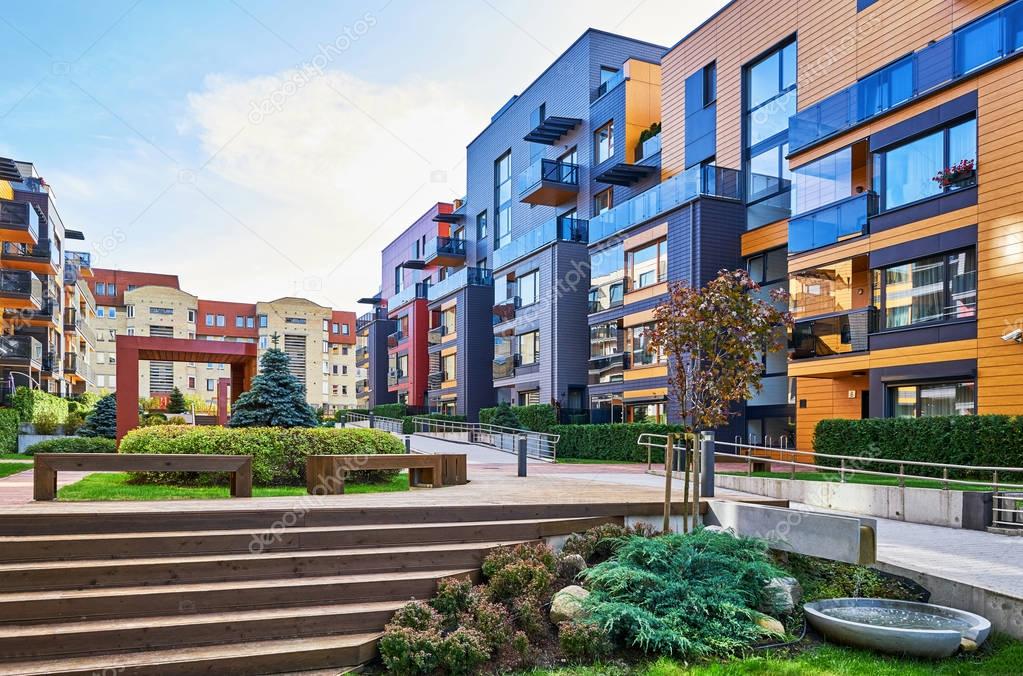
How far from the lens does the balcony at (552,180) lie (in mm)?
38719

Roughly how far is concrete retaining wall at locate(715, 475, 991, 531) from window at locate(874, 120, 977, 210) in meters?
8.71

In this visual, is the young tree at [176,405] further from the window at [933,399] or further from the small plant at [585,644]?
the small plant at [585,644]

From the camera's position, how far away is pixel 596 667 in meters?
7.09

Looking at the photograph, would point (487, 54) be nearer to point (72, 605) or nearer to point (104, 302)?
point (72, 605)

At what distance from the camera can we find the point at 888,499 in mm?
14734

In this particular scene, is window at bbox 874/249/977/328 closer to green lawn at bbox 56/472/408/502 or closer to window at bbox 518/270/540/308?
green lawn at bbox 56/472/408/502

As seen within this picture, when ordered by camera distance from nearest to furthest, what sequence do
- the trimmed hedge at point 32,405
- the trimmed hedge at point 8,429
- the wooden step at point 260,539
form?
the wooden step at point 260,539, the trimmed hedge at point 8,429, the trimmed hedge at point 32,405

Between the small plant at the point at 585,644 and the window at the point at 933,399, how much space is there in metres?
15.1

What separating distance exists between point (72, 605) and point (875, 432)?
686 inches

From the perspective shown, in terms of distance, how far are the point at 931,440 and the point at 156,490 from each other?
1571cm

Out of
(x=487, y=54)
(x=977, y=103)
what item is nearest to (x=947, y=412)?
(x=977, y=103)

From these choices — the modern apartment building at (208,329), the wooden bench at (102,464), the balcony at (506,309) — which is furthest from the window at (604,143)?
the modern apartment building at (208,329)

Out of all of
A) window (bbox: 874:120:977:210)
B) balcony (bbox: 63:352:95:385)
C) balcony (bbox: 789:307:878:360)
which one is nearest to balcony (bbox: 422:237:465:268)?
balcony (bbox: 63:352:95:385)

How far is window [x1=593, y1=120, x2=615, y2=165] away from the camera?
120 ft
